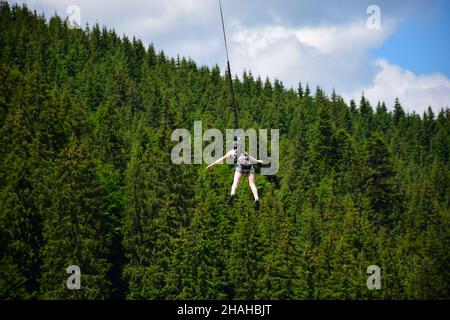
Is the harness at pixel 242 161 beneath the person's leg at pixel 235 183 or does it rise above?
above

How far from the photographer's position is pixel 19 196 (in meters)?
53.7

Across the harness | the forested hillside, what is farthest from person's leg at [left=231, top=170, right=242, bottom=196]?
the forested hillside

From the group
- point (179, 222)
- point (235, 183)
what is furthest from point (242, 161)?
point (179, 222)

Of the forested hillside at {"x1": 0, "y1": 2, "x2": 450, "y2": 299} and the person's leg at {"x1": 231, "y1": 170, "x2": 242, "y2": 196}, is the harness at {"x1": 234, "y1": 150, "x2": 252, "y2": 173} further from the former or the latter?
the forested hillside at {"x1": 0, "y1": 2, "x2": 450, "y2": 299}

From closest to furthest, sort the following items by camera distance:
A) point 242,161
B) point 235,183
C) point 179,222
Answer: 1. point 235,183
2. point 242,161
3. point 179,222

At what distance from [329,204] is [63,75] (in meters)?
73.7

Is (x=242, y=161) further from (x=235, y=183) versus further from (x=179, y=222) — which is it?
(x=179, y=222)

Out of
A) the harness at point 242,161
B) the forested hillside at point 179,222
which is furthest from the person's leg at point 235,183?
the forested hillside at point 179,222

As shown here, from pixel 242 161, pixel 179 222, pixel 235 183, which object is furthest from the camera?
pixel 179 222

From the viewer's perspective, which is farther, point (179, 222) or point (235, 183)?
point (179, 222)

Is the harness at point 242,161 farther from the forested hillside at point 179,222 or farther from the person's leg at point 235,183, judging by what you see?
the forested hillside at point 179,222

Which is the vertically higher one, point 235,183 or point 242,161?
point 242,161
